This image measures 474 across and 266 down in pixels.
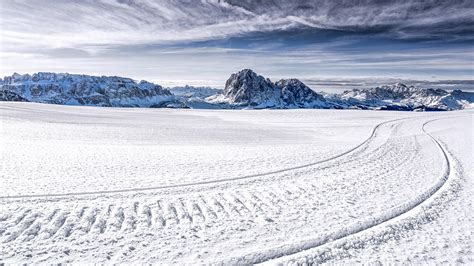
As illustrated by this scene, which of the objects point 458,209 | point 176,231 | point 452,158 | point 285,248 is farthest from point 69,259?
point 452,158

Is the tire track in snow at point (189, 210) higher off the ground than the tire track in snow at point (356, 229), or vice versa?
the tire track in snow at point (189, 210)

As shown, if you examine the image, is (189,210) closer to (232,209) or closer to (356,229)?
(232,209)

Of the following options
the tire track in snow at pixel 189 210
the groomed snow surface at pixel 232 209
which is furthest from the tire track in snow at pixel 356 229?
the tire track in snow at pixel 189 210

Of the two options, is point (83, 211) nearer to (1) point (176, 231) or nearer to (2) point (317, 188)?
(1) point (176, 231)

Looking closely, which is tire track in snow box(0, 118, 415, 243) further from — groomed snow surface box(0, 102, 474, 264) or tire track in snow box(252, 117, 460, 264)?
tire track in snow box(252, 117, 460, 264)

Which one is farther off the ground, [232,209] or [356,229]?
[232,209]

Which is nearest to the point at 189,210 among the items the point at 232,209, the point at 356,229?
the point at 232,209

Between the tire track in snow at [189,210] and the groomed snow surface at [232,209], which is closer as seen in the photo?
the groomed snow surface at [232,209]

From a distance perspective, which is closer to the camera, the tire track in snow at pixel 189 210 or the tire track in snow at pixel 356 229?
the tire track in snow at pixel 356 229

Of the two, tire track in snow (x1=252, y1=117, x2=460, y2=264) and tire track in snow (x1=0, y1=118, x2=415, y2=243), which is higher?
tire track in snow (x1=0, y1=118, x2=415, y2=243)

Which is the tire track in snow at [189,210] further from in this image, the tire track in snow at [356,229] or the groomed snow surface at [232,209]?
the tire track in snow at [356,229]

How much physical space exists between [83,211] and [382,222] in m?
7.32

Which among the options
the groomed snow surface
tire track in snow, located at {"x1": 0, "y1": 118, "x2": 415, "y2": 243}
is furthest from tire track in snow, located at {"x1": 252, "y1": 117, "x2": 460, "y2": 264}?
tire track in snow, located at {"x1": 0, "y1": 118, "x2": 415, "y2": 243}

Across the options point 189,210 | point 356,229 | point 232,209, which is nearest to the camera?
point 356,229
